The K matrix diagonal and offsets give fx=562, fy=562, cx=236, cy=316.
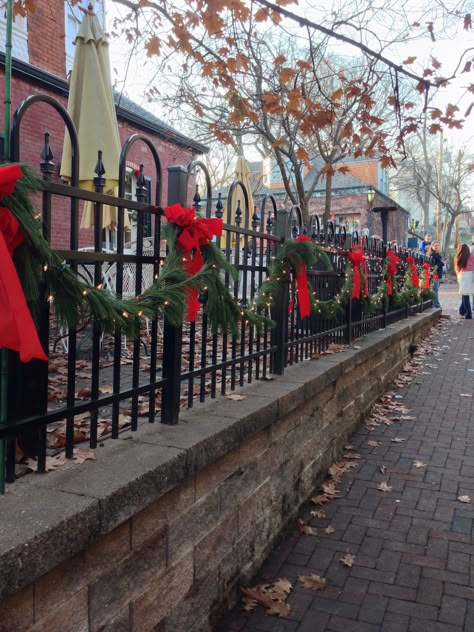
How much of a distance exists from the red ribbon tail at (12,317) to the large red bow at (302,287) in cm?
282

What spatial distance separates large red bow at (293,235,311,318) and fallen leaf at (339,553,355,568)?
1780 millimetres

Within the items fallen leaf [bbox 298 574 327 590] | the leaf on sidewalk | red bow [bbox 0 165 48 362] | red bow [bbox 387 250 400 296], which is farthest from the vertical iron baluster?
red bow [bbox 387 250 400 296]

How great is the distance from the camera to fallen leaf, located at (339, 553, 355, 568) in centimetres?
320

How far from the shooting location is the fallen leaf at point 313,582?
Result: 2.98m

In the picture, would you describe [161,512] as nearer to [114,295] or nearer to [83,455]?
[83,455]

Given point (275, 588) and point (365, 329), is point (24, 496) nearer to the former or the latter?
point (275, 588)

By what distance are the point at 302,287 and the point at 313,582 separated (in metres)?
2.10

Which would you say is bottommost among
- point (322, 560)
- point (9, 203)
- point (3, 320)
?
point (322, 560)

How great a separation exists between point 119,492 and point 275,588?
4.79 feet

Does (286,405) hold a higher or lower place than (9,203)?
lower

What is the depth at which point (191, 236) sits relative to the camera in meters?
2.68

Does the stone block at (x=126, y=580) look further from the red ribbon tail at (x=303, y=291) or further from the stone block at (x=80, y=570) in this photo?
the red ribbon tail at (x=303, y=291)

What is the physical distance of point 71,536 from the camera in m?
1.69

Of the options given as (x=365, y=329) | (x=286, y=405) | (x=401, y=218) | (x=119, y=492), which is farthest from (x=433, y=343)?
(x=401, y=218)
